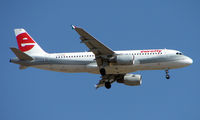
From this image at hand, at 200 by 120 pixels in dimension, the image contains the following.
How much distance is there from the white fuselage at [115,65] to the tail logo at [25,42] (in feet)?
12.1

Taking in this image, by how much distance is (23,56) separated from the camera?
50.0 meters

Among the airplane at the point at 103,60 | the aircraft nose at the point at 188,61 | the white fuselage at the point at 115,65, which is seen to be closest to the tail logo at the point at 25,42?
the airplane at the point at 103,60

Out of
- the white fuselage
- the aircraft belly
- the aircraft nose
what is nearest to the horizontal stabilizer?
the white fuselage

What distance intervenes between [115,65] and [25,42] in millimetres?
14467

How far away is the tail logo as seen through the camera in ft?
177

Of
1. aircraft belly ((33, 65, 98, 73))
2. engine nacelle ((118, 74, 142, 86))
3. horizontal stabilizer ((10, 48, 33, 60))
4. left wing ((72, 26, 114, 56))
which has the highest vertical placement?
left wing ((72, 26, 114, 56))

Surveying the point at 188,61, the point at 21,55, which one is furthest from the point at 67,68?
the point at 188,61

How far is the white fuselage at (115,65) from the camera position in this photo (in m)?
48.5

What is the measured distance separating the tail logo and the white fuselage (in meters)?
3.70

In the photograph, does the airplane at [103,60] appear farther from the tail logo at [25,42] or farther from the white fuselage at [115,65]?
the tail logo at [25,42]

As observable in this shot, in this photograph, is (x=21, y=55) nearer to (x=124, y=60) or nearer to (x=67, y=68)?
(x=67, y=68)

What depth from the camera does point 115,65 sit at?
4834 cm

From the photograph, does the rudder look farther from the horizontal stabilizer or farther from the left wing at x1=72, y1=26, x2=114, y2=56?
the left wing at x1=72, y1=26, x2=114, y2=56

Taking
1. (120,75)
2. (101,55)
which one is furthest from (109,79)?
Result: (101,55)
